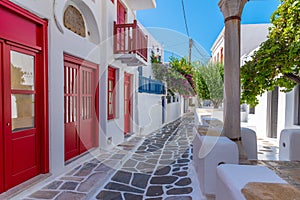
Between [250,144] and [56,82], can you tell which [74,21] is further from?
[250,144]

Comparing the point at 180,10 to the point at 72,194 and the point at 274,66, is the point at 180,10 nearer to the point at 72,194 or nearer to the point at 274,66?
the point at 274,66

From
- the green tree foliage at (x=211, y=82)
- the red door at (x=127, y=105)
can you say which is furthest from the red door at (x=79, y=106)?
the green tree foliage at (x=211, y=82)

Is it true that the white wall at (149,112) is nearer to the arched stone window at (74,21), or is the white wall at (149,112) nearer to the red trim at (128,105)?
the red trim at (128,105)

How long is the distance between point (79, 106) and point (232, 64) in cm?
370

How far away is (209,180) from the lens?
3.25m

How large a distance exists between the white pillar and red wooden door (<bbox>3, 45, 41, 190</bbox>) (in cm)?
346

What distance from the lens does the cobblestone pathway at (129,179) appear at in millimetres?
3500

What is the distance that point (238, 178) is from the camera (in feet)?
6.16

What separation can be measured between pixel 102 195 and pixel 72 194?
495mm

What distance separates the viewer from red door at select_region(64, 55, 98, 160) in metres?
4.74

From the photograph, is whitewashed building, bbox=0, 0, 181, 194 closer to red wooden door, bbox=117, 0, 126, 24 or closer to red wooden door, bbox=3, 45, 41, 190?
red wooden door, bbox=3, 45, 41, 190

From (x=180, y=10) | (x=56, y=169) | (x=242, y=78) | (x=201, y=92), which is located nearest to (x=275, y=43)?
(x=242, y=78)

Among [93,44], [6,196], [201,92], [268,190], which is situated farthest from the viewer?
[201,92]

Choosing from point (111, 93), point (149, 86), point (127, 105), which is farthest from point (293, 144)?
point (149, 86)
